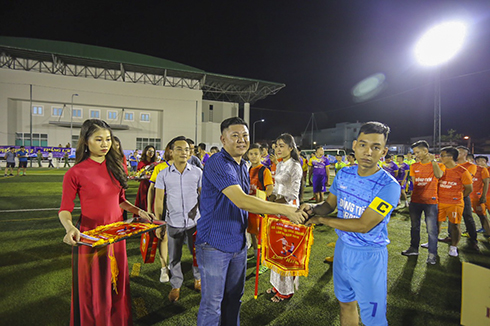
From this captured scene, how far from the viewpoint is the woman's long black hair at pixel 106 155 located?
2.34 metres

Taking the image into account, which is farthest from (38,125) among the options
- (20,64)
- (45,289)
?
(45,289)

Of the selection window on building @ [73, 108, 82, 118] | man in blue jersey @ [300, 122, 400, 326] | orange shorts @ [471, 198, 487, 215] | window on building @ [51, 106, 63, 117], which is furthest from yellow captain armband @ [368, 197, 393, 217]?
window on building @ [51, 106, 63, 117]

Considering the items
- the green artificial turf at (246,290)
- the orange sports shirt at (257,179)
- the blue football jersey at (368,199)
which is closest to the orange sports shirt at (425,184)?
the green artificial turf at (246,290)

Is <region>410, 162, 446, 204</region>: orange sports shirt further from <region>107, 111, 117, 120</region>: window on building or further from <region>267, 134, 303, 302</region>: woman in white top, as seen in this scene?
<region>107, 111, 117, 120</region>: window on building

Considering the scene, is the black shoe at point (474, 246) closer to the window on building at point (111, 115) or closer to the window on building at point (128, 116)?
the window on building at point (128, 116)

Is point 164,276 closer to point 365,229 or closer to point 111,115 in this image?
point 365,229

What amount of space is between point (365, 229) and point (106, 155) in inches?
96.1

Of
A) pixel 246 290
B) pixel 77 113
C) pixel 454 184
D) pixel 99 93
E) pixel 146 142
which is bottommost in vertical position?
pixel 246 290

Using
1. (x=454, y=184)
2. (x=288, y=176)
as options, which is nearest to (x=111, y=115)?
(x=288, y=176)

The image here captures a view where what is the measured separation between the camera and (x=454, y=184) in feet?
16.4

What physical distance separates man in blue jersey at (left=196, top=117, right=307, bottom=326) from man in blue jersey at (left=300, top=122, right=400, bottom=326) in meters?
0.42

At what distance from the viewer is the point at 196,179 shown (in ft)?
11.6

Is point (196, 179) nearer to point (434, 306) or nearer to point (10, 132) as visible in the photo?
point (434, 306)

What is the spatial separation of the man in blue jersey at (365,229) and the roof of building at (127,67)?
1431 inches
